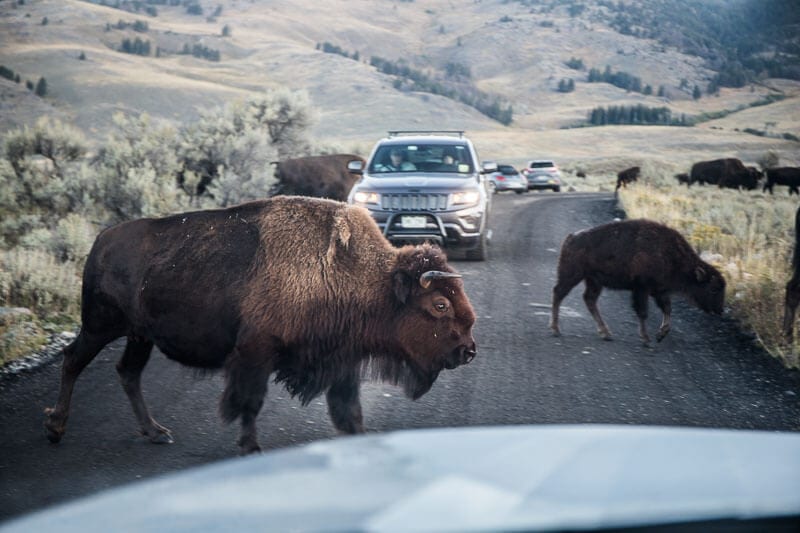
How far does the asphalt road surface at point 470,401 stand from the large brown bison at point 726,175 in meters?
31.3

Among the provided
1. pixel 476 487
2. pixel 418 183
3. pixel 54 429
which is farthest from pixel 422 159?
pixel 476 487

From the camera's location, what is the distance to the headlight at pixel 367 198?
14.2m

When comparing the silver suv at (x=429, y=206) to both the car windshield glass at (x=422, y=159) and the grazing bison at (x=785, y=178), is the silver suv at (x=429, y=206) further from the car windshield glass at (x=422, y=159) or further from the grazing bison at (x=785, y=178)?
the grazing bison at (x=785, y=178)

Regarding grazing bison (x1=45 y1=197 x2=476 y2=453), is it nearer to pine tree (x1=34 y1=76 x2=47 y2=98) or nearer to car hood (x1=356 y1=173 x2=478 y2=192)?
car hood (x1=356 y1=173 x2=478 y2=192)

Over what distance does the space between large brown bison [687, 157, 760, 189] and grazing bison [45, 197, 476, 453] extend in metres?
36.1

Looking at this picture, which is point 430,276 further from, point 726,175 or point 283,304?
point 726,175

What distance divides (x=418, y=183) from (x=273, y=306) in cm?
912

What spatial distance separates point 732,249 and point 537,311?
516 cm

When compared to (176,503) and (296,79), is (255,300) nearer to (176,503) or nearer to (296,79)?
(176,503)

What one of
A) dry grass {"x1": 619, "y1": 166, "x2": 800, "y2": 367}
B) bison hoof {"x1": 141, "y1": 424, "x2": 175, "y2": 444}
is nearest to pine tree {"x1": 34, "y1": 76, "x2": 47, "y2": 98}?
dry grass {"x1": 619, "y1": 166, "x2": 800, "y2": 367}

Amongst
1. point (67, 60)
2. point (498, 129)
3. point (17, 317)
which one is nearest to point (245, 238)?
point (17, 317)

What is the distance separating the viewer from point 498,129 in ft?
398

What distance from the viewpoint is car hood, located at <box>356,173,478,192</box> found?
46.6 ft

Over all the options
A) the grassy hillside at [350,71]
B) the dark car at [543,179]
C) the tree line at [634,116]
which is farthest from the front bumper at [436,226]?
the tree line at [634,116]
